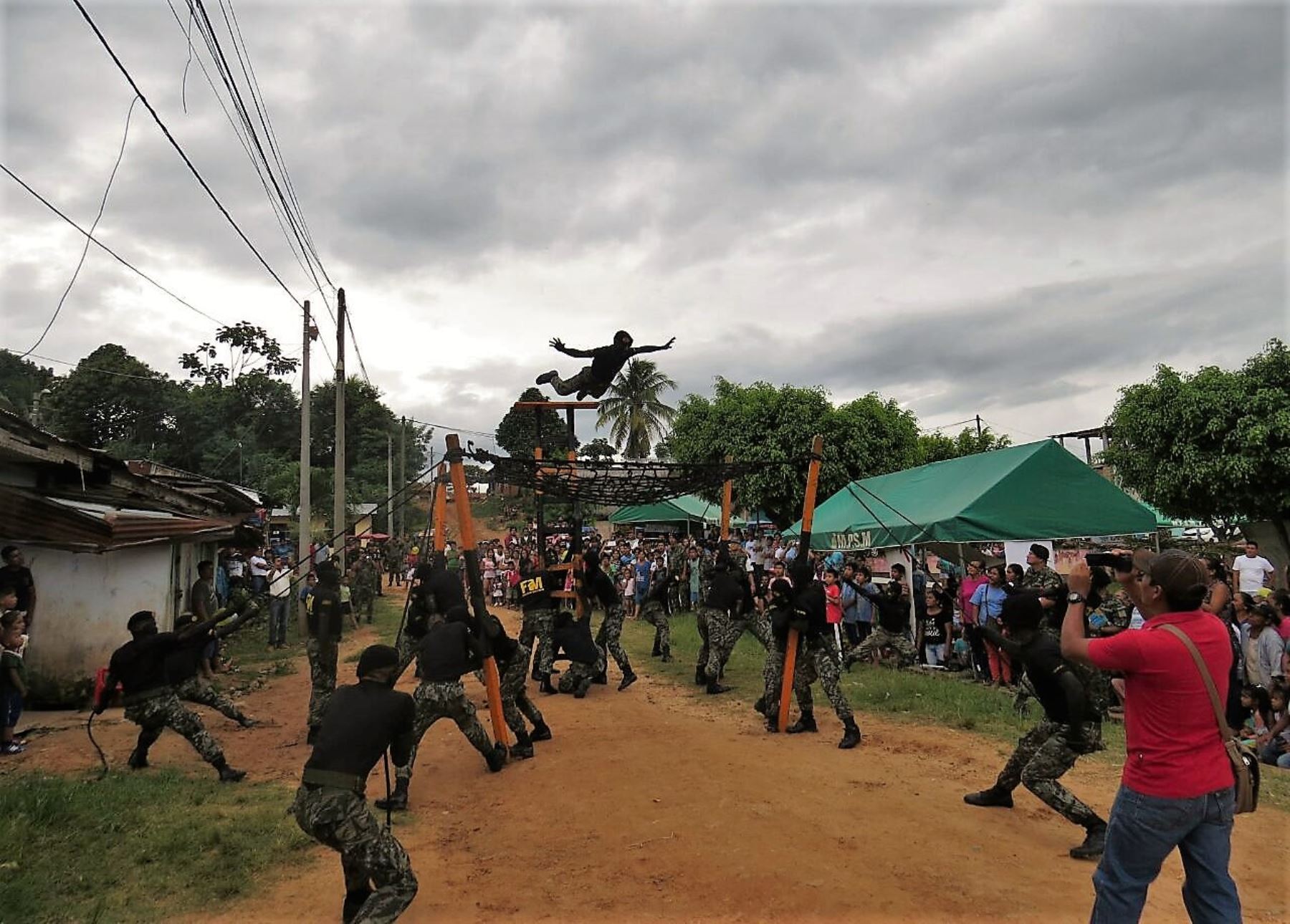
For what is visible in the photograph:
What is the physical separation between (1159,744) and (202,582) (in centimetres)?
1328

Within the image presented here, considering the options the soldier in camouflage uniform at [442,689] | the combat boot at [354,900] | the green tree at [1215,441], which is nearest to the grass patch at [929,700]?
the soldier in camouflage uniform at [442,689]

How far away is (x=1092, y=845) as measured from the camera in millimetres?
5242

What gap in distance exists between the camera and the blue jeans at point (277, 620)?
673 inches

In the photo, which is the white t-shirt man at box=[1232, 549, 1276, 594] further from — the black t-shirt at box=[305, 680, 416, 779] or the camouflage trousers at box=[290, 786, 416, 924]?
the camouflage trousers at box=[290, 786, 416, 924]

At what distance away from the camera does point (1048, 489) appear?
12.3 m

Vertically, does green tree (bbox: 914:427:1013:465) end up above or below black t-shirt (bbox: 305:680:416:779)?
above

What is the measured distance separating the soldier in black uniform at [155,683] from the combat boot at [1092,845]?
6984 millimetres

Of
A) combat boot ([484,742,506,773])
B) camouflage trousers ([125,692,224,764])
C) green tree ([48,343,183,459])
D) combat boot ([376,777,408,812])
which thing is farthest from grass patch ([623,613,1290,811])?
green tree ([48,343,183,459])

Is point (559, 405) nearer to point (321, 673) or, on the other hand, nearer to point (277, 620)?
point (321, 673)

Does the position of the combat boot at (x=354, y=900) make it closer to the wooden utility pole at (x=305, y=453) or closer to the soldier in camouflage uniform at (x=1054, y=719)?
the soldier in camouflage uniform at (x=1054, y=719)

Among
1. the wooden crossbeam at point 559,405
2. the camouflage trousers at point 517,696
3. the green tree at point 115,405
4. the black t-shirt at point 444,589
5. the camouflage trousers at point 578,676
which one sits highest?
the green tree at point 115,405

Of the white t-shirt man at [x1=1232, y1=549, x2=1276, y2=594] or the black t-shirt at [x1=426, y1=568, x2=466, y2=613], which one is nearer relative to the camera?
the black t-shirt at [x1=426, y1=568, x2=466, y2=613]

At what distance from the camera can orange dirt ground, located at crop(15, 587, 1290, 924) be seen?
15.5 ft

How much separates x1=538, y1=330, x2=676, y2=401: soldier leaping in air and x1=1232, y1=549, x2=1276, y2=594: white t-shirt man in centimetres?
832
